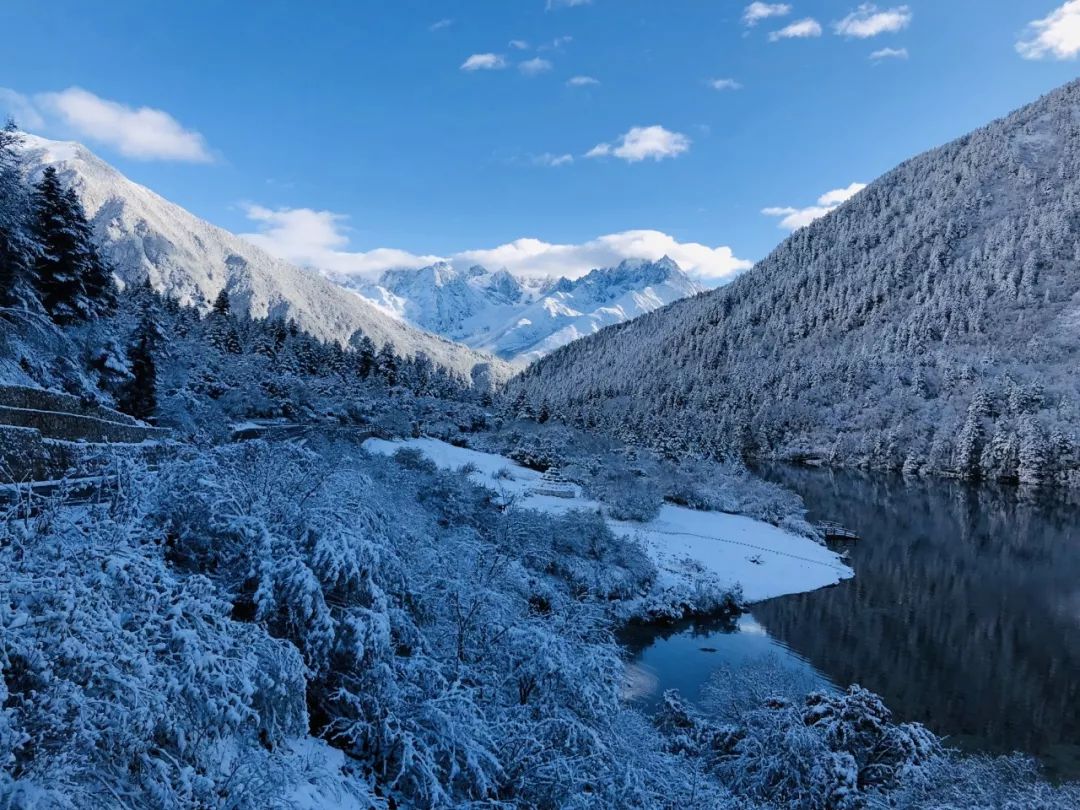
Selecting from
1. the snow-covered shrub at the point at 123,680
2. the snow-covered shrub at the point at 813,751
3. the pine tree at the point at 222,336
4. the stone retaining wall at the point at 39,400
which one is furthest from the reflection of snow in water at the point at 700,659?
the pine tree at the point at 222,336

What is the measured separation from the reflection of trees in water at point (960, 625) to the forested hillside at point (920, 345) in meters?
40.9

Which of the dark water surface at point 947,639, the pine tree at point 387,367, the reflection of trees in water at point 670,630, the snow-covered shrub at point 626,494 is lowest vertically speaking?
the reflection of trees in water at point 670,630

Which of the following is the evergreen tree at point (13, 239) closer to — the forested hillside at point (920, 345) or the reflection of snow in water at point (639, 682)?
the reflection of snow in water at point (639, 682)

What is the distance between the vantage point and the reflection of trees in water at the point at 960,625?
2070 centimetres

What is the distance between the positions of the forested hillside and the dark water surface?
43548 millimetres

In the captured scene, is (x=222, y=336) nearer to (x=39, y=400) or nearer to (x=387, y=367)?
(x=387, y=367)

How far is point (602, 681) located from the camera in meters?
9.34

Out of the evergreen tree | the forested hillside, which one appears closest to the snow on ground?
the evergreen tree

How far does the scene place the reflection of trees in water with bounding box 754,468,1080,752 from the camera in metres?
20.7

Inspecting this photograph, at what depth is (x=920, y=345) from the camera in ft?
431

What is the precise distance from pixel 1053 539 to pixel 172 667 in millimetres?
59733

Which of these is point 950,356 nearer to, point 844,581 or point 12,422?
point 844,581

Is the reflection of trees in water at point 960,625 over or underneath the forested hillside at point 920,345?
underneath

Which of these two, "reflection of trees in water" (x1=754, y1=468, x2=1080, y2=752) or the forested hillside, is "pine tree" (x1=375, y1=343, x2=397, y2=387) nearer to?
the forested hillside
